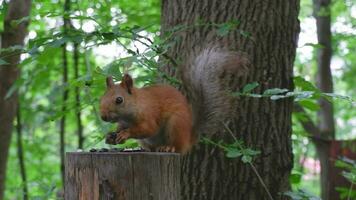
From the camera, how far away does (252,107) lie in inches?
125

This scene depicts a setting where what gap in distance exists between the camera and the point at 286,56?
3.28 m

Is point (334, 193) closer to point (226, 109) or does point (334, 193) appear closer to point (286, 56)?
point (286, 56)

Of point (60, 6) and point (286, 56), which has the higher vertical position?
point (60, 6)

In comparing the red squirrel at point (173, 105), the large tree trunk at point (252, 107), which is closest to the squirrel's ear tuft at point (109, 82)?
the red squirrel at point (173, 105)

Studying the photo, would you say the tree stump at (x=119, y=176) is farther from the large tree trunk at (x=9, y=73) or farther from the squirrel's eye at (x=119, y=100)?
the large tree trunk at (x=9, y=73)

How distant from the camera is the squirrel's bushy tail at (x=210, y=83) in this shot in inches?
101

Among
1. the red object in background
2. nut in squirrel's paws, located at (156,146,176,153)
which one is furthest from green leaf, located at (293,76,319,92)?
the red object in background

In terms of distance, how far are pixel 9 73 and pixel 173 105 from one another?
1923mm

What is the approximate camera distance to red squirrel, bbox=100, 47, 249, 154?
2369mm

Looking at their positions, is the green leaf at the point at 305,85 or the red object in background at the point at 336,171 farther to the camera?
the red object in background at the point at 336,171

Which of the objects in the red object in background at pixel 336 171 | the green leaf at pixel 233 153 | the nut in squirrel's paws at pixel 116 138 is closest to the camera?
the nut in squirrel's paws at pixel 116 138

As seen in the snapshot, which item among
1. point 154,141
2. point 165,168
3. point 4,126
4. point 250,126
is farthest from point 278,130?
point 4,126

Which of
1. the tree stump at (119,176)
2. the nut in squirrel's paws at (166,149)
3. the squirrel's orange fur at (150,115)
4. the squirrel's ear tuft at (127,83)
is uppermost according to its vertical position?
the squirrel's ear tuft at (127,83)

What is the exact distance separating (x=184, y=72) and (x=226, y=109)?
0.25 meters
